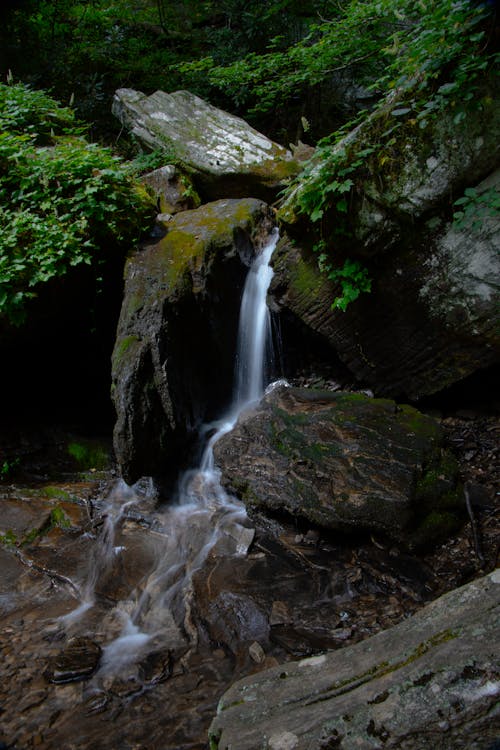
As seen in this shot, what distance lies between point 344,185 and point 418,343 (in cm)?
186

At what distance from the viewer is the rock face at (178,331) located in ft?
16.0

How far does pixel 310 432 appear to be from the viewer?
14.8 ft

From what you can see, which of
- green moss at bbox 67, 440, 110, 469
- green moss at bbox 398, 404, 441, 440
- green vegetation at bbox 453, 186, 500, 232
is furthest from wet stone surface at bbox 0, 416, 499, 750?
green vegetation at bbox 453, 186, 500, 232

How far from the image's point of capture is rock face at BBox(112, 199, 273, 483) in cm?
489

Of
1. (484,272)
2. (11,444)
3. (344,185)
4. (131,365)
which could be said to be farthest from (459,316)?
(11,444)

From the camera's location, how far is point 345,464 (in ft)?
13.7

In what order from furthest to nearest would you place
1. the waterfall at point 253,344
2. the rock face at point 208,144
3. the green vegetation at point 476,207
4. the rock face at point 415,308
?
the rock face at point 208,144 → the waterfall at point 253,344 → the rock face at point 415,308 → the green vegetation at point 476,207

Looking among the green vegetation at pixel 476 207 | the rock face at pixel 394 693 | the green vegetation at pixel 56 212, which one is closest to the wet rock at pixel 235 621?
the rock face at pixel 394 693

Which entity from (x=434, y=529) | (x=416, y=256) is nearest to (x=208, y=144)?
(x=416, y=256)

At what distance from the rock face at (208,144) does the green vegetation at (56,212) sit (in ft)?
5.83

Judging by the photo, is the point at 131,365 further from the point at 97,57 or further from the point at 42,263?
the point at 97,57

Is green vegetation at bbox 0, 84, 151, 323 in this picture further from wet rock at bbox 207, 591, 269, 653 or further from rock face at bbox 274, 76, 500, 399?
wet rock at bbox 207, 591, 269, 653

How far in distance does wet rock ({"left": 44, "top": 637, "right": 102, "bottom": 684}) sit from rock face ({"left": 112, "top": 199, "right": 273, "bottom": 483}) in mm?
1843

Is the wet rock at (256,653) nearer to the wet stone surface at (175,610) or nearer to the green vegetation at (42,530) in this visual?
the wet stone surface at (175,610)
